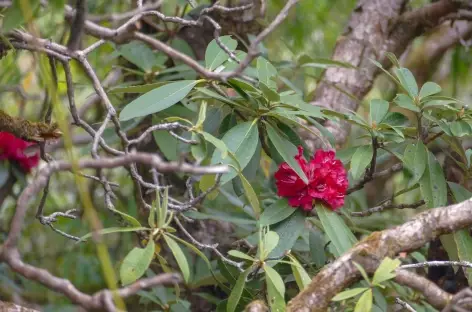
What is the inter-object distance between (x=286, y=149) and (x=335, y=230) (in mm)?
151

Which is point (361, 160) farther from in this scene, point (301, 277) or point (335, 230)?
point (301, 277)

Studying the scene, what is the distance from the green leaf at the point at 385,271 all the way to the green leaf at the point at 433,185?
299 millimetres

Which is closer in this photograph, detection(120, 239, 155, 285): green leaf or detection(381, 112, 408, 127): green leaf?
detection(120, 239, 155, 285): green leaf

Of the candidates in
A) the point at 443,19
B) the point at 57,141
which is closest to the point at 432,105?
the point at 57,141

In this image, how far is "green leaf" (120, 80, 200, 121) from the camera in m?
1.13

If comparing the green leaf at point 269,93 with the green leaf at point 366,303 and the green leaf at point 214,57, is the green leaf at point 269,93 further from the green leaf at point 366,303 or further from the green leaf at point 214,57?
the green leaf at point 366,303

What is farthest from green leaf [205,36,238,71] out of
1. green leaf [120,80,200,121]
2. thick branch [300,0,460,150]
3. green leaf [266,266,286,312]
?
thick branch [300,0,460,150]

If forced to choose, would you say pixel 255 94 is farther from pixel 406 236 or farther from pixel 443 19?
pixel 443 19

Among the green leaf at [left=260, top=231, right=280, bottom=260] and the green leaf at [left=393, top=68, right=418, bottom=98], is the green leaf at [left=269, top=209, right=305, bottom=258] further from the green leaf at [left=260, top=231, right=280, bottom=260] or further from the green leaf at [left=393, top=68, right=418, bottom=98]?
the green leaf at [left=393, top=68, right=418, bottom=98]

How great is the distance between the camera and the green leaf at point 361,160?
1.18 m

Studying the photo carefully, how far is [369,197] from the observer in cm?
262

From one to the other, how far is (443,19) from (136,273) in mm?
1330

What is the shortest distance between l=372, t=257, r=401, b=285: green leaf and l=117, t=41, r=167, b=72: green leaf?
0.88m

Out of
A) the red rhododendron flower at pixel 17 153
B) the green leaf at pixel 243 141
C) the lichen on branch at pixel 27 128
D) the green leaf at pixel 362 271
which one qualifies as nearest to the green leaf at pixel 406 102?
the green leaf at pixel 243 141
